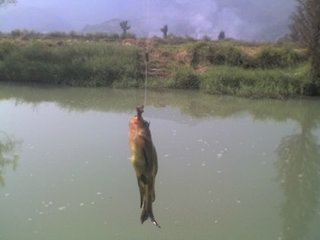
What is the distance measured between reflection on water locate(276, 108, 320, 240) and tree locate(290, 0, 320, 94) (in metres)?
4.79

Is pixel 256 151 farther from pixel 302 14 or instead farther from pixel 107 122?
pixel 302 14

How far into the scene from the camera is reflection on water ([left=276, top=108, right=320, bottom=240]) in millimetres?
5406

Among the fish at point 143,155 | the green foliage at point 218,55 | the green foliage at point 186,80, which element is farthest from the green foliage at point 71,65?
the fish at point 143,155

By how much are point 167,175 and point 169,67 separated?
9670 millimetres

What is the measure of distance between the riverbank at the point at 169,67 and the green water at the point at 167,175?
126 inches

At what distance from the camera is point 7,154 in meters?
7.43

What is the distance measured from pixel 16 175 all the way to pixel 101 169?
3.32 feet

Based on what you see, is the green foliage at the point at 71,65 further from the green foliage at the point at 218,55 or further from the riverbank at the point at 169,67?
the green foliage at the point at 218,55

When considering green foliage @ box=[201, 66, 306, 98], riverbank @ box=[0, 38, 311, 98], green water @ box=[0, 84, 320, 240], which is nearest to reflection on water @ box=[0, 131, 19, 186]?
green water @ box=[0, 84, 320, 240]

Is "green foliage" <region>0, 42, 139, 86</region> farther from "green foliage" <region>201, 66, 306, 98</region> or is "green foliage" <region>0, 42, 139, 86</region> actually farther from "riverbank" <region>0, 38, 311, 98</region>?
"green foliage" <region>201, 66, 306, 98</region>

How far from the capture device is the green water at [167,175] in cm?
510

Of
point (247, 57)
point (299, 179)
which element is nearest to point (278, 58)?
point (247, 57)

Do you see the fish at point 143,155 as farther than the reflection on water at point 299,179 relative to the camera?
No

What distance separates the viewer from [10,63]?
15.3 m
